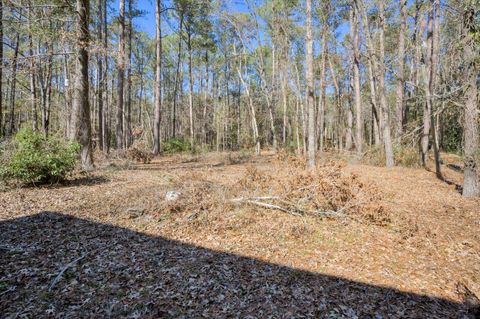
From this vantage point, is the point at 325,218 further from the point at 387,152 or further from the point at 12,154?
the point at 387,152

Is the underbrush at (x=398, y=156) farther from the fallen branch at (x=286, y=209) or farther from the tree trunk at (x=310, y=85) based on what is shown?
the fallen branch at (x=286, y=209)

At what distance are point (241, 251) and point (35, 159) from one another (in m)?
5.54

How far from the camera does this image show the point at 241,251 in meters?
4.16

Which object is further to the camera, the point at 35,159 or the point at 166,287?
the point at 35,159

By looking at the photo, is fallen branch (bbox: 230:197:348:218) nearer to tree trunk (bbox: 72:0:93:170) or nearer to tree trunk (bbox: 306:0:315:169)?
tree trunk (bbox: 306:0:315:169)

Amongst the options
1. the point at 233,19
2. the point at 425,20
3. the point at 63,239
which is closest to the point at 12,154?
the point at 63,239

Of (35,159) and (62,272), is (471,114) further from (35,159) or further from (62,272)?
(35,159)

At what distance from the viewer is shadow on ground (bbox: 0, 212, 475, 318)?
9.37 feet

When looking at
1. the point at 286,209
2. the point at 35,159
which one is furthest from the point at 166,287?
the point at 35,159

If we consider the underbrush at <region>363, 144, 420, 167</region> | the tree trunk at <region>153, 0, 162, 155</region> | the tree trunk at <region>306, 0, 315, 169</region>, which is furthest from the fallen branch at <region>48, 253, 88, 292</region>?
the underbrush at <region>363, 144, 420, 167</region>

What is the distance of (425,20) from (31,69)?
15722 millimetres

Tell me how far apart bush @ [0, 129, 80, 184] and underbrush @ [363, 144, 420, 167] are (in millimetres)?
12228

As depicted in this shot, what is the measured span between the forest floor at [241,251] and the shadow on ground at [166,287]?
0.6 inches

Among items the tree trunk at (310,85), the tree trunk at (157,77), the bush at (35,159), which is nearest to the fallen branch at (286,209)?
the tree trunk at (310,85)
